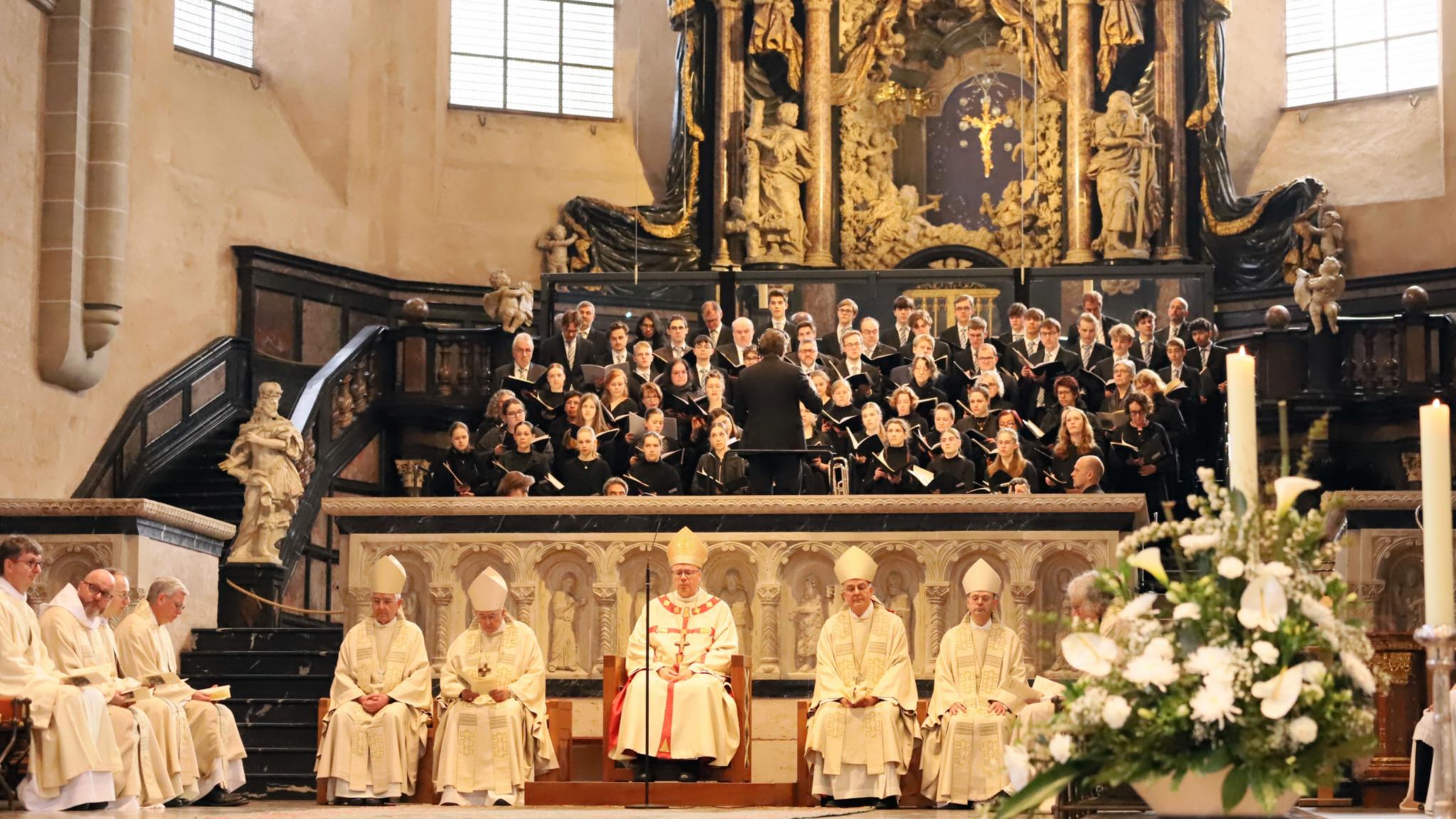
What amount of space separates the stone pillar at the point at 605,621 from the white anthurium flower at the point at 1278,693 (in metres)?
8.11

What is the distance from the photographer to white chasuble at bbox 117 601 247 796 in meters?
11.3

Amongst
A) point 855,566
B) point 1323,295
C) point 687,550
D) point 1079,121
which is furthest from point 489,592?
point 1079,121

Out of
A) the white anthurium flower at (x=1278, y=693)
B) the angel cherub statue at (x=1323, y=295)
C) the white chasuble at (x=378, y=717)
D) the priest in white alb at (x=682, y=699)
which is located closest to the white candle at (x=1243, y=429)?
the white anthurium flower at (x=1278, y=693)

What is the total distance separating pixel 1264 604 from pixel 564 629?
8234 mm

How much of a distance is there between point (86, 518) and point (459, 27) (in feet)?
39.0

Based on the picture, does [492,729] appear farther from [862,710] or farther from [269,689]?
[269,689]

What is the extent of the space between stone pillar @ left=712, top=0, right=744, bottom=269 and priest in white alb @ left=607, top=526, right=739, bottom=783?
36.6ft

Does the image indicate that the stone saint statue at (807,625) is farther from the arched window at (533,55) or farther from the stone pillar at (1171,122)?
the arched window at (533,55)

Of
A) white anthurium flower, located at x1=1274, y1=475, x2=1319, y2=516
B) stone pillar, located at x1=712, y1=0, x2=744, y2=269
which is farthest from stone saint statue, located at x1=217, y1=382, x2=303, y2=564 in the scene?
white anthurium flower, located at x1=1274, y1=475, x2=1319, y2=516

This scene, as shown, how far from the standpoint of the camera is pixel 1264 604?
4.55 m

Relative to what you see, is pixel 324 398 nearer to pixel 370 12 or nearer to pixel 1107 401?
pixel 370 12

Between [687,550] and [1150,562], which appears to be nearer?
[1150,562]

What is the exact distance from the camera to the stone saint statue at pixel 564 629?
1245 centimetres

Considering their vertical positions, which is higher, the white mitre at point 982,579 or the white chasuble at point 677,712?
the white mitre at point 982,579
